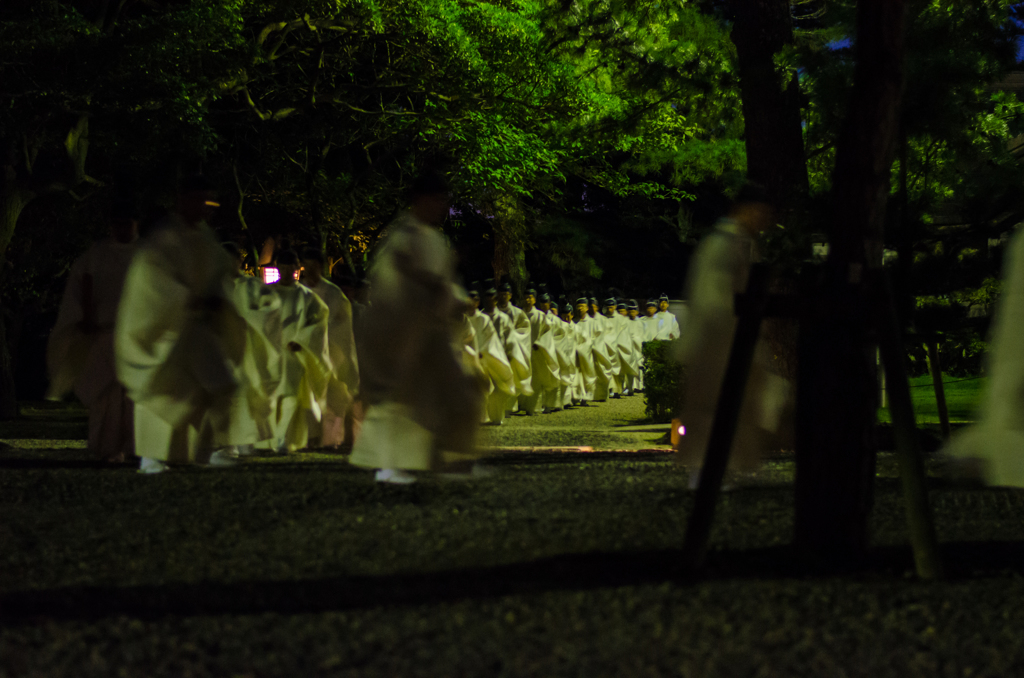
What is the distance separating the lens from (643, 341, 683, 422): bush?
14.6 metres

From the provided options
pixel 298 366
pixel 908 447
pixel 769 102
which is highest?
pixel 769 102

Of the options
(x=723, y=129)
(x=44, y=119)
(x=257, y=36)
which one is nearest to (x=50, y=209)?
(x=257, y=36)

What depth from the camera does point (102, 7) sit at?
46.4 feet

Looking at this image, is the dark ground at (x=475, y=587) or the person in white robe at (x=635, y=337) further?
the person in white robe at (x=635, y=337)

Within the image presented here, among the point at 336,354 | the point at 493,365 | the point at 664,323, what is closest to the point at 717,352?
the point at 336,354

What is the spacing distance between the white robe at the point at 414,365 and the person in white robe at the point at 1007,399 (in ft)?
8.87

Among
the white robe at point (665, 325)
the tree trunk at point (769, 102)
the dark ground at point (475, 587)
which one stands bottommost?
the dark ground at point (475, 587)

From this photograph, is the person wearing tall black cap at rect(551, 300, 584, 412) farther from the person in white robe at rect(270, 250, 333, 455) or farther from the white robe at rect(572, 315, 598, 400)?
the person in white robe at rect(270, 250, 333, 455)

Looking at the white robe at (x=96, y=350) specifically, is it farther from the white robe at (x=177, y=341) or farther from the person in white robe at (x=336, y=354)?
the person in white robe at (x=336, y=354)

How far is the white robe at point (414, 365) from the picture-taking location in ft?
21.7

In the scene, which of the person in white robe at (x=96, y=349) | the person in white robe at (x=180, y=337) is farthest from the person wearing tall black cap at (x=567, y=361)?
the person in white robe at (x=180, y=337)

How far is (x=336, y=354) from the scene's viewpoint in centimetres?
1064

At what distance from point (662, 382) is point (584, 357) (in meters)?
Result: 5.62

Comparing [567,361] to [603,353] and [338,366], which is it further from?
[338,366]
